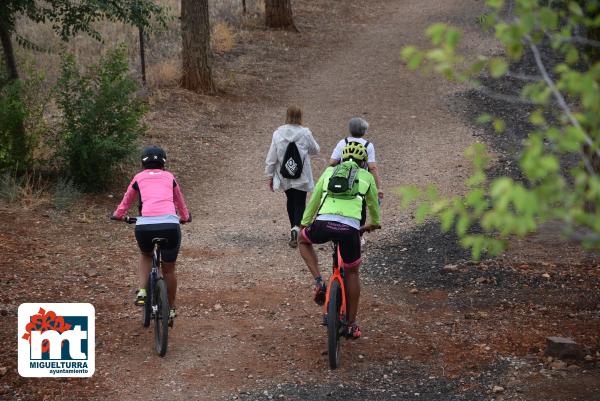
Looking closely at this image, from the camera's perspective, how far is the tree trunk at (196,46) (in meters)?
17.1

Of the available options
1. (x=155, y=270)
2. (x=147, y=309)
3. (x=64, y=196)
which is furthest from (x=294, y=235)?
(x=64, y=196)

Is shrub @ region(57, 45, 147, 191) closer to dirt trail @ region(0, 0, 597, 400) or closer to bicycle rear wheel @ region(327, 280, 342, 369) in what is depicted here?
dirt trail @ region(0, 0, 597, 400)

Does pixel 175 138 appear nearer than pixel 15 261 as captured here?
No

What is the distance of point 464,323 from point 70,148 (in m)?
6.68

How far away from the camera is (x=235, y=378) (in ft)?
23.5

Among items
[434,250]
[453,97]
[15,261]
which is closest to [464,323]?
[434,250]

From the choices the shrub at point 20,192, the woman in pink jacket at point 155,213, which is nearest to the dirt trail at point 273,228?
the woman in pink jacket at point 155,213

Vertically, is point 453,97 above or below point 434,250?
above

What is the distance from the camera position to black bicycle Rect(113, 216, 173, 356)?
730 centimetres

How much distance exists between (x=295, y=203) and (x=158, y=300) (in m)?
2.98

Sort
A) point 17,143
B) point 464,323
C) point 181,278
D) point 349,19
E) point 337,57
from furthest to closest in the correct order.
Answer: point 349,19, point 337,57, point 17,143, point 181,278, point 464,323

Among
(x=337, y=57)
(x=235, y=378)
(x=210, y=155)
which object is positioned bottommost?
(x=235, y=378)

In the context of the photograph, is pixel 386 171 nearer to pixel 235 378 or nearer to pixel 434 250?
pixel 434 250

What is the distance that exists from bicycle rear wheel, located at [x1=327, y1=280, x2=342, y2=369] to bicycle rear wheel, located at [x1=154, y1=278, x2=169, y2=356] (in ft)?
4.64
